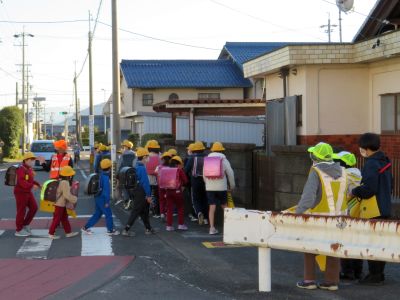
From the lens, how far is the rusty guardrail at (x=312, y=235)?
631 cm

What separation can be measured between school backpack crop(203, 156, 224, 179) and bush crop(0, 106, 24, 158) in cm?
4707

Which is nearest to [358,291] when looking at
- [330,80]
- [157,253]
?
[157,253]

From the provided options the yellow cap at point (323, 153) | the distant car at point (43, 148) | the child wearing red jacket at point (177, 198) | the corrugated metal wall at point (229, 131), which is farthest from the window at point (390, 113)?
the distant car at point (43, 148)

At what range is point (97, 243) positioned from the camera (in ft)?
34.8

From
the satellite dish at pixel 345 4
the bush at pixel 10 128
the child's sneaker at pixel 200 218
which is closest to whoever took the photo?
the child's sneaker at pixel 200 218

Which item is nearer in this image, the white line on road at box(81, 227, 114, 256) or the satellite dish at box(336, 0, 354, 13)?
the white line on road at box(81, 227, 114, 256)

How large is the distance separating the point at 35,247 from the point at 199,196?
12.1 feet

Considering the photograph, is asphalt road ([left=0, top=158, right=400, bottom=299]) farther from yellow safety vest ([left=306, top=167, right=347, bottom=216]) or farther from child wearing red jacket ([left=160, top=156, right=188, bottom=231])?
yellow safety vest ([left=306, top=167, right=347, bottom=216])

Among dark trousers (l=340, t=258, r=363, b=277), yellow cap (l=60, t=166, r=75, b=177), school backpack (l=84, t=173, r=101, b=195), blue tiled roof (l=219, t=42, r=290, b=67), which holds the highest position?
blue tiled roof (l=219, t=42, r=290, b=67)

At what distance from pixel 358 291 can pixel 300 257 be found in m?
2.10

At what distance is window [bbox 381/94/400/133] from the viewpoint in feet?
45.4

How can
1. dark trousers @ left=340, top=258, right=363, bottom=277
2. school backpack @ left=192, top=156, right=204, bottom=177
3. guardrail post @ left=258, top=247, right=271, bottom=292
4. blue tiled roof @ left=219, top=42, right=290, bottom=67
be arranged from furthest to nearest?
blue tiled roof @ left=219, top=42, right=290, bottom=67, school backpack @ left=192, top=156, right=204, bottom=177, dark trousers @ left=340, top=258, right=363, bottom=277, guardrail post @ left=258, top=247, right=271, bottom=292

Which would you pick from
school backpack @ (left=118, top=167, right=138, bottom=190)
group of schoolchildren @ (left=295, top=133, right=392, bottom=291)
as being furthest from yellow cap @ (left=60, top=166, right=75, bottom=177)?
group of schoolchildren @ (left=295, top=133, right=392, bottom=291)

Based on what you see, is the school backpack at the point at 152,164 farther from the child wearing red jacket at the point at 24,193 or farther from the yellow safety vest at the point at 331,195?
the yellow safety vest at the point at 331,195
